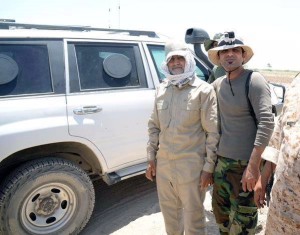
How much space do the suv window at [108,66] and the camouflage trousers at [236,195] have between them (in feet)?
4.68

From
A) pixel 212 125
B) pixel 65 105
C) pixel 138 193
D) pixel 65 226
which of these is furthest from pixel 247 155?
pixel 138 193

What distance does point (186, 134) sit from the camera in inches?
93.0

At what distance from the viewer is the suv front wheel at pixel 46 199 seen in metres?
2.61

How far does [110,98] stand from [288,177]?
207 cm

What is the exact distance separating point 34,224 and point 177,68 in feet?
6.23

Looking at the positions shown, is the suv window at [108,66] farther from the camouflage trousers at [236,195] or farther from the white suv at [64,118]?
the camouflage trousers at [236,195]

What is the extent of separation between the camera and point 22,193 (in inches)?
104

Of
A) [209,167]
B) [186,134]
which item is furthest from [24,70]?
[209,167]

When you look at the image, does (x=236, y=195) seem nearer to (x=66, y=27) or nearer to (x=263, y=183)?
(x=263, y=183)

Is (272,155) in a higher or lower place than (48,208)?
higher

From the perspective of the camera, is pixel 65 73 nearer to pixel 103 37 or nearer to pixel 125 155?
pixel 103 37

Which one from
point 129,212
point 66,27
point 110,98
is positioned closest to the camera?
point 110,98

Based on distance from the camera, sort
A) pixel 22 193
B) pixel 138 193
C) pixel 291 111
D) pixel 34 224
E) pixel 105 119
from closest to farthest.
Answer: pixel 291 111 → pixel 22 193 → pixel 34 224 → pixel 105 119 → pixel 138 193

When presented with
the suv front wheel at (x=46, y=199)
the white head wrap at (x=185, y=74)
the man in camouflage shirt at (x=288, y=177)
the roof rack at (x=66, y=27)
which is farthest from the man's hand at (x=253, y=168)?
the roof rack at (x=66, y=27)
